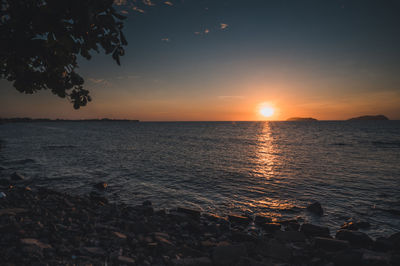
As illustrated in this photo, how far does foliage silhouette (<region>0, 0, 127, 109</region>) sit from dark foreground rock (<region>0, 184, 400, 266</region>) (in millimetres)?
4016

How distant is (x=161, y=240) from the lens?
20.3 ft

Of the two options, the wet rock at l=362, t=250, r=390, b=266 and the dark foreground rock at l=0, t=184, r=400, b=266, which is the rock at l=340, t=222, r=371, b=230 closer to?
the dark foreground rock at l=0, t=184, r=400, b=266

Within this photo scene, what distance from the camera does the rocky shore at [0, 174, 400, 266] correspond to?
198 inches

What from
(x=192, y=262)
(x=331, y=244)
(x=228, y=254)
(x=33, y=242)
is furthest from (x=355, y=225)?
(x=33, y=242)

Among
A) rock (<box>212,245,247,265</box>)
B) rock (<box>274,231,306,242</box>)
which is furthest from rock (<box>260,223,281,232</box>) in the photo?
rock (<box>212,245,247,265</box>)

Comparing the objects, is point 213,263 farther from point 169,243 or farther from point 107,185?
point 107,185

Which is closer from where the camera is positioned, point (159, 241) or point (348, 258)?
point (348, 258)

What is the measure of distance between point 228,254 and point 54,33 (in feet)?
21.0

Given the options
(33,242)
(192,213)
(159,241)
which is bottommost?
(192,213)

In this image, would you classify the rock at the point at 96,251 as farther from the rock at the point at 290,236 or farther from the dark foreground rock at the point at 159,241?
the rock at the point at 290,236

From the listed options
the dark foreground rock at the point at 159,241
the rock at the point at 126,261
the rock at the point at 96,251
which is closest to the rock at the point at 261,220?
the dark foreground rock at the point at 159,241

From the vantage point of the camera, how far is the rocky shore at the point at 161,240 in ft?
16.5

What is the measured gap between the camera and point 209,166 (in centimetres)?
2159

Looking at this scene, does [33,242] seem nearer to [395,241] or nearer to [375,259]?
[375,259]
